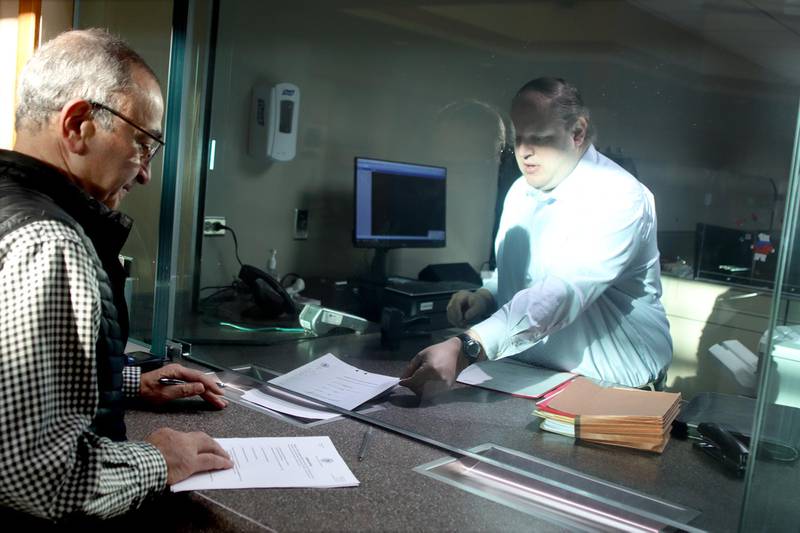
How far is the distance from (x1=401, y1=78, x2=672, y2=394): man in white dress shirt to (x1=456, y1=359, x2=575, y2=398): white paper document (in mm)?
19

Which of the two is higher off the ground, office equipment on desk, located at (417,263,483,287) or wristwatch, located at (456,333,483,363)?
office equipment on desk, located at (417,263,483,287)

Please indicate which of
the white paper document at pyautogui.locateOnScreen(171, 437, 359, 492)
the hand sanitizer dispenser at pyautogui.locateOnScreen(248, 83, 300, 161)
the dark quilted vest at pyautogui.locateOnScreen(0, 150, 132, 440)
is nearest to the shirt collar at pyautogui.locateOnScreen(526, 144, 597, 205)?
the white paper document at pyautogui.locateOnScreen(171, 437, 359, 492)

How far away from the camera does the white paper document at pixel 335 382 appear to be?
5.62 feet

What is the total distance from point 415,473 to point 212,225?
126 cm

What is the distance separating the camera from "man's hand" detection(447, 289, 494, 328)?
63.1 inches

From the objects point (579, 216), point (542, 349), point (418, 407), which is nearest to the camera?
point (579, 216)

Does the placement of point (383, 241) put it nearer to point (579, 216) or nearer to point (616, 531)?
point (579, 216)

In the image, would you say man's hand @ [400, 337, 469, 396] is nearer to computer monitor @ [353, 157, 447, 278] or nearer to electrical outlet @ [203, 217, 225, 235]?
computer monitor @ [353, 157, 447, 278]

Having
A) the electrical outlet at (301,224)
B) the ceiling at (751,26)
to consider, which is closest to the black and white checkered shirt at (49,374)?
the ceiling at (751,26)

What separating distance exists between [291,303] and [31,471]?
125 cm

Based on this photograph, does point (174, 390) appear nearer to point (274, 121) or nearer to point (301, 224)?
point (301, 224)

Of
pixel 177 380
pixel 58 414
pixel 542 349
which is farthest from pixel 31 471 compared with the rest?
pixel 542 349

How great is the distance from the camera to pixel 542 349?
5.03 feet

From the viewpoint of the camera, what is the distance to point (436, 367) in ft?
5.41
